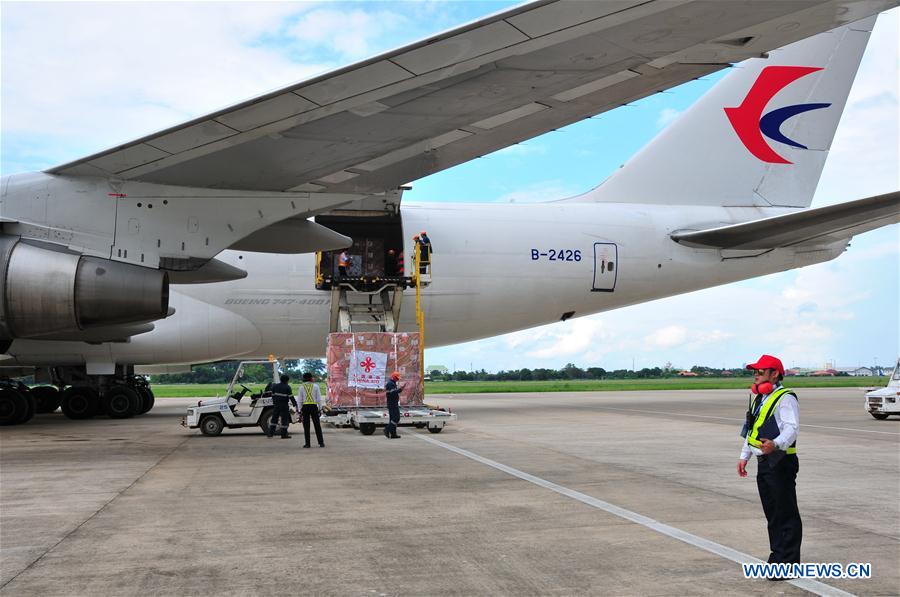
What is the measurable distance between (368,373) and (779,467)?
13411 millimetres

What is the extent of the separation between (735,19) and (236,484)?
26.8ft

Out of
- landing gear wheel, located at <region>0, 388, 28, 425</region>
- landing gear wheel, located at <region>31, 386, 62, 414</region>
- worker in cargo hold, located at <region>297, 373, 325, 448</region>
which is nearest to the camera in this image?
worker in cargo hold, located at <region>297, 373, 325, 448</region>

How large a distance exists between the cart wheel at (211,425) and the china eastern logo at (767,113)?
1727cm

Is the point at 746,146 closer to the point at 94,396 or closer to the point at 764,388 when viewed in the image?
the point at 764,388

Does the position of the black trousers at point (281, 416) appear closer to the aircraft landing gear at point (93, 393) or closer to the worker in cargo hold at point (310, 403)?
the worker in cargo hold at point (310, 403)

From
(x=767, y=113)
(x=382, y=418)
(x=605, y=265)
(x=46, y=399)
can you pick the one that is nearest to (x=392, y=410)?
(x=382, y=418)

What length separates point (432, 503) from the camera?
28.4 feet

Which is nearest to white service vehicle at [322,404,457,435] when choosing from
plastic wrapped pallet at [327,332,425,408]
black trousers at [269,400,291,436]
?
plastic wrapped pallet at [327,332,425,408]

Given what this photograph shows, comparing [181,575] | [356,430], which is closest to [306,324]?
[356,430]

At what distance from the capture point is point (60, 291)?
38.0ft

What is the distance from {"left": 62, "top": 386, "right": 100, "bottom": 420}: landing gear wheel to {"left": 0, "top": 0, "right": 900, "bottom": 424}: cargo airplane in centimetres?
4

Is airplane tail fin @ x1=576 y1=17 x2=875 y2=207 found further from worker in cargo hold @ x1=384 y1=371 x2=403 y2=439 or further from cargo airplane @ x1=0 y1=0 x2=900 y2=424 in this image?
worker in cargo hold @ x1=384 y1=371 x2=403 y2=439

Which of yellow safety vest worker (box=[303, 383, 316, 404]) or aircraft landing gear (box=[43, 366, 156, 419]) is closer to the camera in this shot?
yellow safety vest worker (box=[303, 383, 316, 404])

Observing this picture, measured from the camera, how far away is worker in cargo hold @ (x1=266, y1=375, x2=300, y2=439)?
16.4 m
